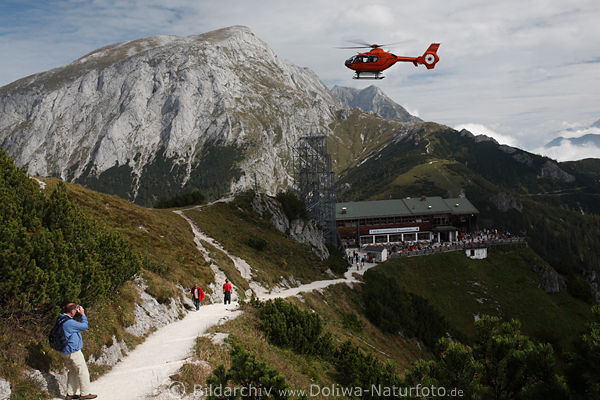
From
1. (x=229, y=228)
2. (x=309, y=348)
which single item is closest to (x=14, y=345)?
(x=309, y=348)

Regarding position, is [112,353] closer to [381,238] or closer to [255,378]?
[255,378]

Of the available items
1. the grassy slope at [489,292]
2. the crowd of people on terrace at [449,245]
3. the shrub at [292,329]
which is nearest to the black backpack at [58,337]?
the shrub at [292,329]

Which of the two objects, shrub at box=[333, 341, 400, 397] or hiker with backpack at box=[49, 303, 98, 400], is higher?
hiker with backpack at box=[49, 303, 98, 400]

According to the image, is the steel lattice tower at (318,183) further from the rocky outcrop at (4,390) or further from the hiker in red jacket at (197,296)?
the rocky outcrop at (4,390)

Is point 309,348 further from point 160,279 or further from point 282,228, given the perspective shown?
point 282,228

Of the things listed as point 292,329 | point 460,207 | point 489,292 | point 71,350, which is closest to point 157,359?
point 71,350

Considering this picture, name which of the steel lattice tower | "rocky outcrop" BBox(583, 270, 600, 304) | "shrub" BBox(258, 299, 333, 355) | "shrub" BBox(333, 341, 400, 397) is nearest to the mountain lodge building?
the steel lattice tower

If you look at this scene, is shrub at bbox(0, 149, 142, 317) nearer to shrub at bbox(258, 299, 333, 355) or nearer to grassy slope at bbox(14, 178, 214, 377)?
grassy slope at bbox(14, 178, 214, 377)

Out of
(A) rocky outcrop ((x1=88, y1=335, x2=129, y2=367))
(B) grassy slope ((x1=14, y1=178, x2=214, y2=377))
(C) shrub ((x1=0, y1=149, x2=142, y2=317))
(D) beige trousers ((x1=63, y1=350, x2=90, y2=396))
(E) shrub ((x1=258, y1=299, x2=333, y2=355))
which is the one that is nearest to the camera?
(D) beige trousers ((x1=63, y1=350, x2=90, y2=396))
